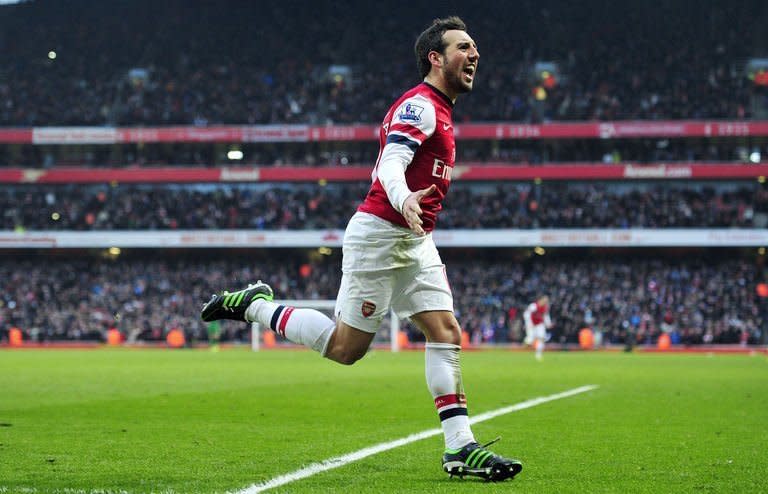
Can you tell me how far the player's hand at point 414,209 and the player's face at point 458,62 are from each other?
1022 millimetres

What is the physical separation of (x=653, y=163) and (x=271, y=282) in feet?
60.6

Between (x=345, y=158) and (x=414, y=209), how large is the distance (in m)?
48.4

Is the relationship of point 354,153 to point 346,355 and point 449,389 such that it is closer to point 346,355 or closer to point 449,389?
point 346,355

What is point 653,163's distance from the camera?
49938 millimetres

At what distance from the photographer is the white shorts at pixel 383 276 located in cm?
628

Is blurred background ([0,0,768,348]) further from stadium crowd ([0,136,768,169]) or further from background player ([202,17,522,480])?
background player ([202,17,522,480])

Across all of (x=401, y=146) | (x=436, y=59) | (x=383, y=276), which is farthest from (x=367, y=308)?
(x=436, y=59)

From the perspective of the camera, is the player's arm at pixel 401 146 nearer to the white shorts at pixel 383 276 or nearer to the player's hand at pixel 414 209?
the player's hand at pixel 414 209

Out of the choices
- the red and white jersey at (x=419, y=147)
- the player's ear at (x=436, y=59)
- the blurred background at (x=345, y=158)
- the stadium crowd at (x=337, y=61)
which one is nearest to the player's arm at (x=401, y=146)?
the red and white jersey at (x=419, y=147)

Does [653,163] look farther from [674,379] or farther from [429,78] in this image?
[429,78]

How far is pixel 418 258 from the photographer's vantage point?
6.34 meters

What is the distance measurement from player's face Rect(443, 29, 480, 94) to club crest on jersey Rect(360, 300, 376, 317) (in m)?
1.37

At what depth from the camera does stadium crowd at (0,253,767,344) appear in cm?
4478

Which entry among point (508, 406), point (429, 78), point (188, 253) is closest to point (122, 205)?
point (188, 253)
